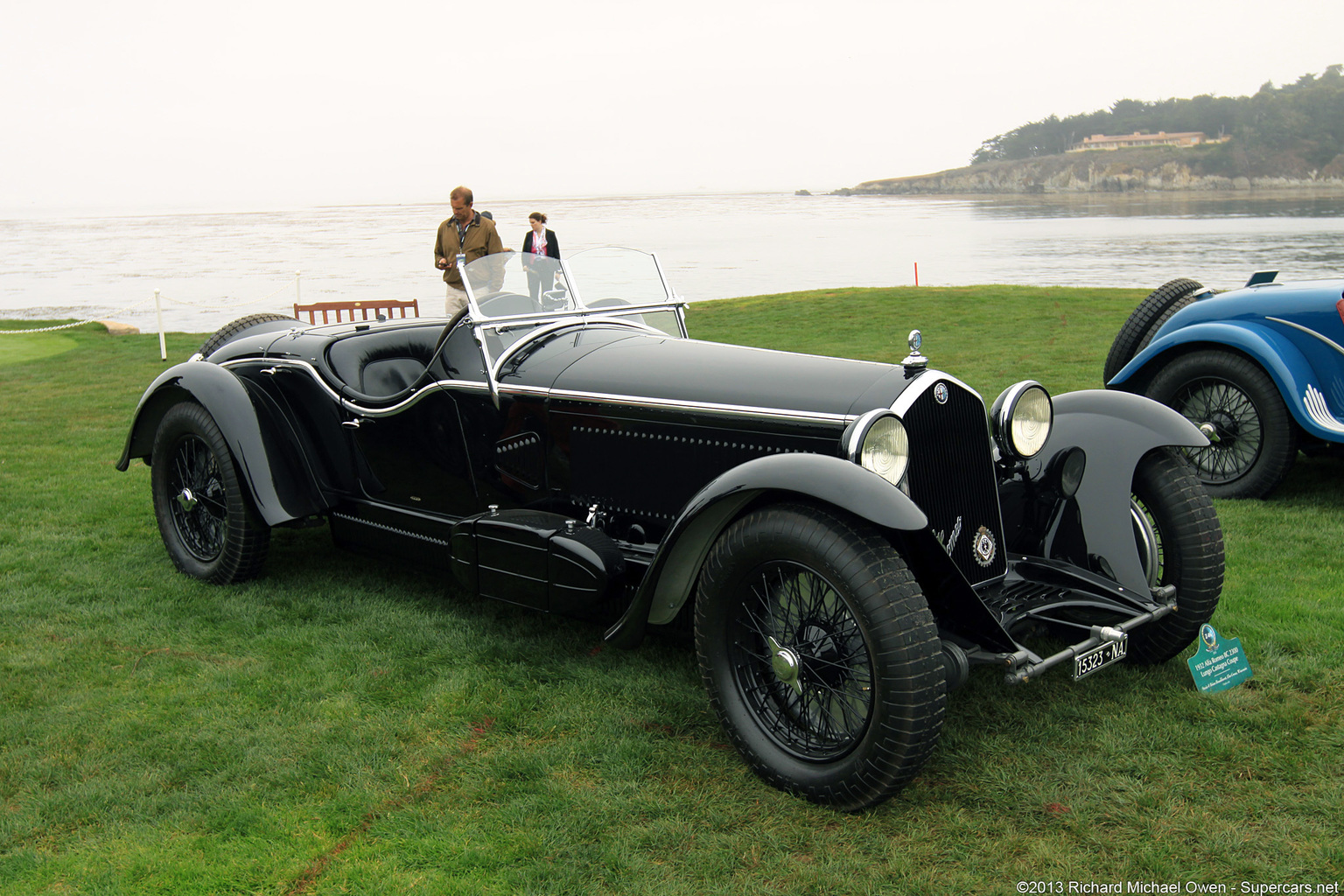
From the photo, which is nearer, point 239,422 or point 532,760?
point 532,760

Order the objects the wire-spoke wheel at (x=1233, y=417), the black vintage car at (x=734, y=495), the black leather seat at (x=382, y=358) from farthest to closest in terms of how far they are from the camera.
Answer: the wire-spoke wheel at (x=1233, y=417), the black leather seat at (x=382, y=358), the black vintage car at (x=734, y=495)

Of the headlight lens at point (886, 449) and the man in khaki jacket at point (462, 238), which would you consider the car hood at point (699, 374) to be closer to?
the headlight lens at point (886, 449)

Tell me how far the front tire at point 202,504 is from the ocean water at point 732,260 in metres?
4.02

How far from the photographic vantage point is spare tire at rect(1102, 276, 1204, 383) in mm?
6801

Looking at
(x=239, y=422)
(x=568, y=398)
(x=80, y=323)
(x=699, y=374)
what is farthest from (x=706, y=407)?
(x=80, y=323)

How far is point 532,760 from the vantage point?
10.7ft

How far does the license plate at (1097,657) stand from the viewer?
3.06m

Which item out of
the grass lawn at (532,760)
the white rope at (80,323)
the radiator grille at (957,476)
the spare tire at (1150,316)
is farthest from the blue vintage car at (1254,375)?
the white rope at (80,323)


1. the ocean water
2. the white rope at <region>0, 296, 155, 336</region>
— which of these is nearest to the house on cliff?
the ocean water

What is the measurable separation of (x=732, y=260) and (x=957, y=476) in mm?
35228

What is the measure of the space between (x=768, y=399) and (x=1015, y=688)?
1488 millimetres

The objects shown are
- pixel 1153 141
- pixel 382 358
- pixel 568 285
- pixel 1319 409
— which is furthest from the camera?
pixel 1153 141

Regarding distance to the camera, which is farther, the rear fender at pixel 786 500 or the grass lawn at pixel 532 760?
the rear fender at pixel 786 500

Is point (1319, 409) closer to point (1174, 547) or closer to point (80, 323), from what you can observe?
point (1174, 547)
